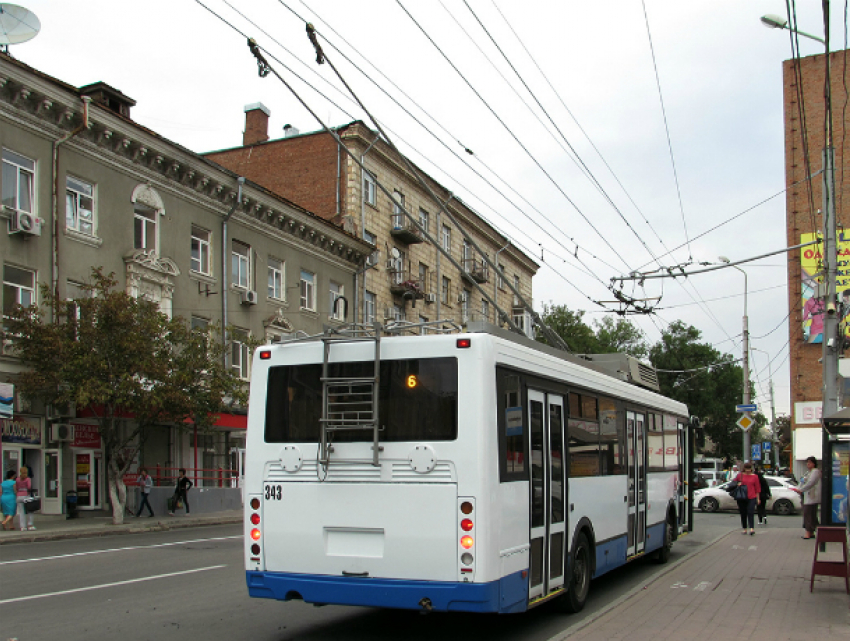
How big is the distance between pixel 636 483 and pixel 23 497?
1554 centimetres

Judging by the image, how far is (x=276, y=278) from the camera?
111ft

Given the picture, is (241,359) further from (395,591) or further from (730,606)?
(395,591)

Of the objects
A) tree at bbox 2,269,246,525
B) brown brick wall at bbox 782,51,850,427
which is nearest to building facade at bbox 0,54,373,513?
tree at bbox 2,269,246,525

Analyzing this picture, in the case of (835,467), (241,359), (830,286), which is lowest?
(835,467)

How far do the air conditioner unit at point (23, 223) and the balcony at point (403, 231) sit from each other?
68.7 ft

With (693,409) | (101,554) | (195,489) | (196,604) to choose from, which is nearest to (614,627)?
(196,604)

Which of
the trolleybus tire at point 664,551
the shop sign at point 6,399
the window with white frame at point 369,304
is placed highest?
the window with white frame at point 369,304

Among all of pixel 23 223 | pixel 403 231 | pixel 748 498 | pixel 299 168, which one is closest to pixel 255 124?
pixel 299 168

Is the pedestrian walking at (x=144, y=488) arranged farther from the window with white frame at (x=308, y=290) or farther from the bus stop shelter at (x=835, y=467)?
the bus stop shelter at (x=835, y=467)

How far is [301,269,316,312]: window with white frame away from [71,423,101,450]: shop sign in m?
11.6

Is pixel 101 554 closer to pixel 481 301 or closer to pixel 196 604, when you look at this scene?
pixel 196 604

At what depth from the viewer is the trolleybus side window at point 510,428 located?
7105mm

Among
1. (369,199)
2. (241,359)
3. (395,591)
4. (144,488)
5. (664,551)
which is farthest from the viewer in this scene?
(369,199)

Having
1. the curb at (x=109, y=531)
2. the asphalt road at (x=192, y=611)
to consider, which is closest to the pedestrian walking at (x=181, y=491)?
the curb at (x=109, y=531)
